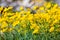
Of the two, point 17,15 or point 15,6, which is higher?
point 17,15

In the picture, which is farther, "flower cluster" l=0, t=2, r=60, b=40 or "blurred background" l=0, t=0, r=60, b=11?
"blurred background" l=0, t=0, r=60, b=11

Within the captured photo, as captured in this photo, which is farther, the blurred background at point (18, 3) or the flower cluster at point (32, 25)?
the blurred background at point (18, 3)

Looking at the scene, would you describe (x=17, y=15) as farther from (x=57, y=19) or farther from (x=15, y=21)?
(x=57, y=19)

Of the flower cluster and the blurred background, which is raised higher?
the flower cluster

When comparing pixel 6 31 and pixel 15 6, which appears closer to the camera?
pixel 6 31

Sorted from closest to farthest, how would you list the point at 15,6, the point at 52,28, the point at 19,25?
the point at 52,28 → the point at 19,25 → the point at 15,6

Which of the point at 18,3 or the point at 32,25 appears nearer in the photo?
the point at 32,25

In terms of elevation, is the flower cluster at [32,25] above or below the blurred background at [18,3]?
above

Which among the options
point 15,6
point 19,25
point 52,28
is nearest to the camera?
point 52,28

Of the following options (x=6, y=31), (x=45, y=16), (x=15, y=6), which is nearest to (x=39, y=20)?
(x=45, y=16)

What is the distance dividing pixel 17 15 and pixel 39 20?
1.11 feet

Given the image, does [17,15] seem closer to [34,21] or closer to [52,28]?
[34,21]

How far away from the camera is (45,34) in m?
4.22

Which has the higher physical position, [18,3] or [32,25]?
[32,25]
